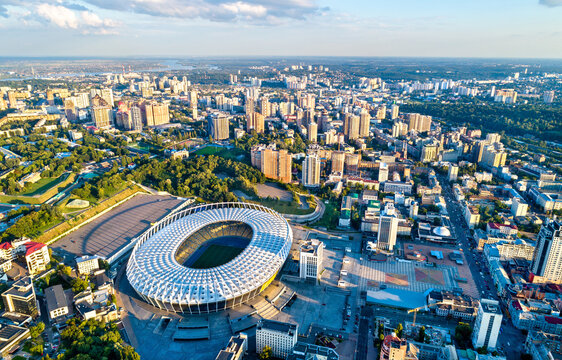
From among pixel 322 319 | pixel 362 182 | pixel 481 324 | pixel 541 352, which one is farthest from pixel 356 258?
pixel 362 182

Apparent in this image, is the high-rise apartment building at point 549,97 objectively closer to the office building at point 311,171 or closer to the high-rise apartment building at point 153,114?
the office building at point 311,171

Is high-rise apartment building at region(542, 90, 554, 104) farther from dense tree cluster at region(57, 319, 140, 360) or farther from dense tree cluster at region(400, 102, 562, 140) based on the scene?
dense tree cluster at region(57, 319, 140, 360)

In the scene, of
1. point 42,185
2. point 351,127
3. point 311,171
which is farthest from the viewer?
point 351,127

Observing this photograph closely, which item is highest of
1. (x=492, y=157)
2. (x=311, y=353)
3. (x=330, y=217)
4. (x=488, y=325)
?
(x=492, y=157)

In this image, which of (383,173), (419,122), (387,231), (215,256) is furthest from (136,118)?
(387,231)

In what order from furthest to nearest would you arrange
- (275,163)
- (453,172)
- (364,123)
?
(364,123), (453,172), (275,163)

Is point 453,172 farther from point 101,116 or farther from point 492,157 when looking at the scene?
point 101,116
